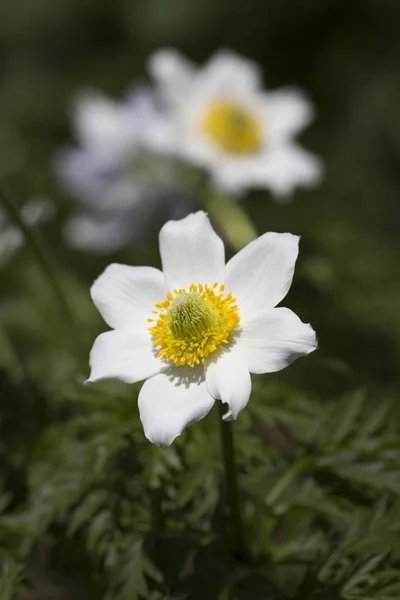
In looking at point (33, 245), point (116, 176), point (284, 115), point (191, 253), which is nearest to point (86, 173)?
point (116, 176)

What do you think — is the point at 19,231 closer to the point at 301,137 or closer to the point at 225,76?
the point at 225,76

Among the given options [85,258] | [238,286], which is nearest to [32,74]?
[85,258]

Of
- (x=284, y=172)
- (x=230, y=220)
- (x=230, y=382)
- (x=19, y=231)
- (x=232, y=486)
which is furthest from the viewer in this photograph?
(x=284, y=172)

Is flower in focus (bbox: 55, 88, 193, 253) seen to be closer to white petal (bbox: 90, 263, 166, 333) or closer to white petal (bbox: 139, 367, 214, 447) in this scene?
white petal (bbox: 90, 263, 166, 333)

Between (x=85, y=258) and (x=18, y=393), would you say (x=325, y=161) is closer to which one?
(x=85, y=258)

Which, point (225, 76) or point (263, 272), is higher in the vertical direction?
point (225, 76)

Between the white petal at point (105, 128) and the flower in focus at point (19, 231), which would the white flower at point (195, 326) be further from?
the white petal at point (105, 128)

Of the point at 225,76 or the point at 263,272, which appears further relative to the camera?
the point at 225,76
